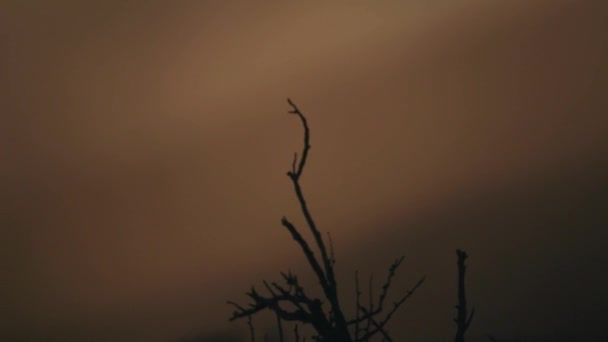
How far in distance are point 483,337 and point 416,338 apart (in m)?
0.19

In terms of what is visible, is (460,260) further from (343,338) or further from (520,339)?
(520,339)

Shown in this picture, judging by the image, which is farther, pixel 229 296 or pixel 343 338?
pixel 229 296

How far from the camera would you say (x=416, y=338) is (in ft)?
6.82

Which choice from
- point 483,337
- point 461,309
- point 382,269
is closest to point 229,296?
point 382,269

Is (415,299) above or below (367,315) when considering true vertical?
above

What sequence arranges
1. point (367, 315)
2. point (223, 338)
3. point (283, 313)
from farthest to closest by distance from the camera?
1. point (223, 338)
2. point (367, 315)
3. point (283, 313)

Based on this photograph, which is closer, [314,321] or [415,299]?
[314,321]

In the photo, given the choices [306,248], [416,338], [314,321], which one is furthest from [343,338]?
[416,338]

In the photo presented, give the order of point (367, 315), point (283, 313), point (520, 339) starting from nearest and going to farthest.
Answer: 1. point (283, 313)
2. point (367, 315)
3. point (520, 339)

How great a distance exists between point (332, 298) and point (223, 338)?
1.10m

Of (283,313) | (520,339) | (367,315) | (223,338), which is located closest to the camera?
(283,313)

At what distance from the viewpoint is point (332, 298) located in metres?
1.17

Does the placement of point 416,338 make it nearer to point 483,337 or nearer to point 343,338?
point 483,337

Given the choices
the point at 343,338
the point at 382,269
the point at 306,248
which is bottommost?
the point at 343,338
